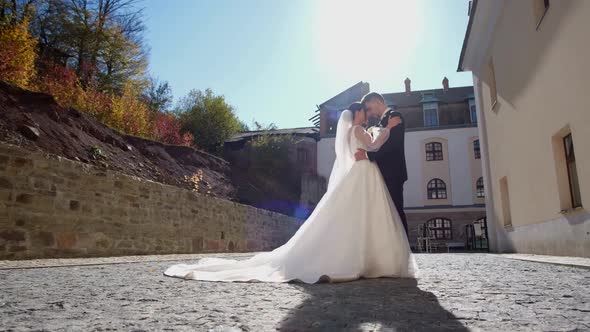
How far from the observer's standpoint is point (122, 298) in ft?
8.80

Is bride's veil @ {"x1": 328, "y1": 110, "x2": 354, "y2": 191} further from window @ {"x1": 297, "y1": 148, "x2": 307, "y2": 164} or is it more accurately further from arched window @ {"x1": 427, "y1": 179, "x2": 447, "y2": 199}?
arched window @ {"x1": 427, "y1": 179, "x2": 447, "y2": 199}

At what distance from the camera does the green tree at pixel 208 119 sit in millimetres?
29259

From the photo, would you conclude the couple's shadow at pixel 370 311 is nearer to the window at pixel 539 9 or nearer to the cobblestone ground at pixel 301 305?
the cobblestone ground at pixel 301 305

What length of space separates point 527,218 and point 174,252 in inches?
337

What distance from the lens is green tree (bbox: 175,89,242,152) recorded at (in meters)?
29.3

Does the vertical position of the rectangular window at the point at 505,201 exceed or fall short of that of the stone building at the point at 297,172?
A: it falls short

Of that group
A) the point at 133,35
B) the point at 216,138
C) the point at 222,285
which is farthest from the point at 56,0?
the point at 222,285

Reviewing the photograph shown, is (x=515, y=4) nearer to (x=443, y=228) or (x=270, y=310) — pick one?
(x=270, y=310)

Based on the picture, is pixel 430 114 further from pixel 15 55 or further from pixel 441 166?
pixel 15 55

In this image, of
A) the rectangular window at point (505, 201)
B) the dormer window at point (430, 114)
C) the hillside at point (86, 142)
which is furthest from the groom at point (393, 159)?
the dormer window at point (430, 114)

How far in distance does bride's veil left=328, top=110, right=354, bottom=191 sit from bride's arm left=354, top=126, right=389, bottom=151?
184 mm

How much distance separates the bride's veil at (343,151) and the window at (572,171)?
4343mm

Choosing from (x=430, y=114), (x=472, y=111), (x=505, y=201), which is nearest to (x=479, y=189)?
(x=472, y=111)

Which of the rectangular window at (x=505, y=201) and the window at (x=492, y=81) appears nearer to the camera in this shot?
the rectangular window at (x=505, y=201)
